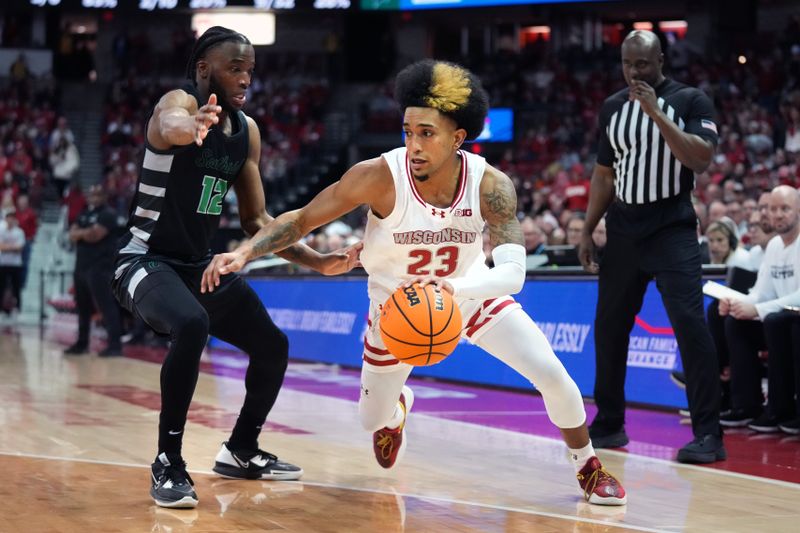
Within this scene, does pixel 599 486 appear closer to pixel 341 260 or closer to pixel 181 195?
pixel 341 260

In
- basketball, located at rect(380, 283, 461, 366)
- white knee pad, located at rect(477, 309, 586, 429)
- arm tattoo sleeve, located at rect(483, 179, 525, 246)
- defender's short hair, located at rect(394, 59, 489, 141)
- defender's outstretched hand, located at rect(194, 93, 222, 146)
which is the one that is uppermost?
defender's short hair, located at rect(394, 59, 489, 141)

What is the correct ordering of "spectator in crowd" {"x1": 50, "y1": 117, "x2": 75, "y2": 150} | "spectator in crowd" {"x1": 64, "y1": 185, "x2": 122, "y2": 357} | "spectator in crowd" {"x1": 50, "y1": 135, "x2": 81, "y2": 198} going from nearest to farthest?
"spectator in crowd" {"x1": 64, "y1": 185, "x2": 122, "y2": 357}
"spectator in crowd" {"x1": 50, "y1": 135, "x2": 81, "y2": 198}
"spectator in crowd" {"x1": 50, "y1": 117, "x2": 75, "y2": 150}

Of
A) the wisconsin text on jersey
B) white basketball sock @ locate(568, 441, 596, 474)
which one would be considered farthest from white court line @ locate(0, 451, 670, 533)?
the wisconsin text on jersey

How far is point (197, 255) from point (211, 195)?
0.30 m

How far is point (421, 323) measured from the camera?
465 cm

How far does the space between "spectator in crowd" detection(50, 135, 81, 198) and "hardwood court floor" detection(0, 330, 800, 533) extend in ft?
58.3

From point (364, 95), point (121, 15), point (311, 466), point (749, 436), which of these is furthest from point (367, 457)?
point (121, 15)

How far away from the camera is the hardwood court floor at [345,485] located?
487 cm

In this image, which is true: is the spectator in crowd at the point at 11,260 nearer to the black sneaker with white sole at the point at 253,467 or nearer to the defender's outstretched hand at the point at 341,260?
the black sneaker with white sole at the point at 253,467

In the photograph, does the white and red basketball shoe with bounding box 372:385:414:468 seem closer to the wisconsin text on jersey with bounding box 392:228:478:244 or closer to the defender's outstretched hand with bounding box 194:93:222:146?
the wisconsin text on jersey with bounding box 392:228:478:244

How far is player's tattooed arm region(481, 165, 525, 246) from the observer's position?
5172 mm

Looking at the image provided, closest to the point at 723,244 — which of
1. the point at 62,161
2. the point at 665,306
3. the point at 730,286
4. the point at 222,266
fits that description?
the point at 730,286

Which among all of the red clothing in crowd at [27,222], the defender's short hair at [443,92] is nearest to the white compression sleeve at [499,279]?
the defender's short hair at [443,92]

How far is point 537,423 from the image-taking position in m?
8.32
